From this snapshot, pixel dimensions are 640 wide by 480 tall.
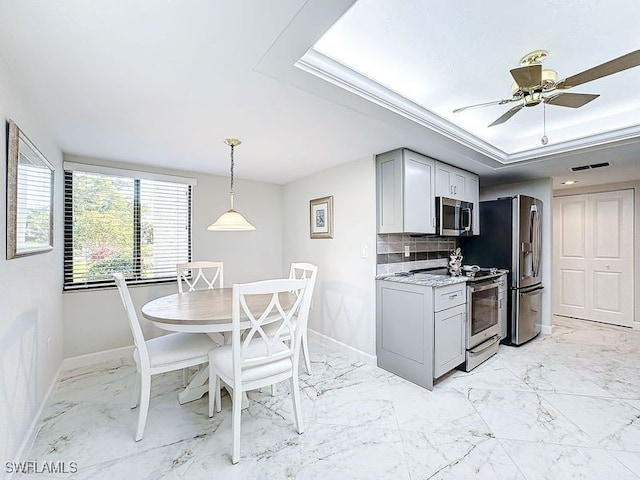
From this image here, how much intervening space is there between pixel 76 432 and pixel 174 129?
2.22 m

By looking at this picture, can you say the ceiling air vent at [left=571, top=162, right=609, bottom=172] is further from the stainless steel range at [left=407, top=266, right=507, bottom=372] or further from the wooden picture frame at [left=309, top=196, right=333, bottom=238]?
the wooden picture frame at [left=309, top=196, right=333, bottom=238]

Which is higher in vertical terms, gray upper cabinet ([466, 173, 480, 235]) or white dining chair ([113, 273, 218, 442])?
gray upper cabinet ([466, 173, 480, 235])

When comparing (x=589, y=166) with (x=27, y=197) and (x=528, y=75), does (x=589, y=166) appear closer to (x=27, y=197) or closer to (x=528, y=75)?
(x=528, y=75)

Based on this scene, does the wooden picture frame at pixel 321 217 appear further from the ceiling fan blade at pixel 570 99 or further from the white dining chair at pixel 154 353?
the ceiling fan blade at pixel 570 99

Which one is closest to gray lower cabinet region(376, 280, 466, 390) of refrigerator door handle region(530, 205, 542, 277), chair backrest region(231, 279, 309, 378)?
chair backrest region(231, 279, 309, 378)

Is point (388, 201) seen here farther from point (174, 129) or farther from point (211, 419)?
point (211, 419)

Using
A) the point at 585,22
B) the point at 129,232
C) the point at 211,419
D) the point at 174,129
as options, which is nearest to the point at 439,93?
the point at 585,22

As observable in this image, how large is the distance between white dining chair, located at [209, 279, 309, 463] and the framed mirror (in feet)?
4.05

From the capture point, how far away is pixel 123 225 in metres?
3.22

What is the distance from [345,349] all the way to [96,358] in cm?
260

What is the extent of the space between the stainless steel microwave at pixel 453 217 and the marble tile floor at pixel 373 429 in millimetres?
1448

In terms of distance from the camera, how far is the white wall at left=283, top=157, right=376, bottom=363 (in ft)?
10.1

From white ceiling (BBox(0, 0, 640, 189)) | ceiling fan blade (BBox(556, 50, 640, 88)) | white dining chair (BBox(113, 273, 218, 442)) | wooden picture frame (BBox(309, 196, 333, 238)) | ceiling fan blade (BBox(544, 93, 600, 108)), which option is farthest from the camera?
wooden picture frame (BBox(309, 196, 333, 238))

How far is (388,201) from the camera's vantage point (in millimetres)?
2951
